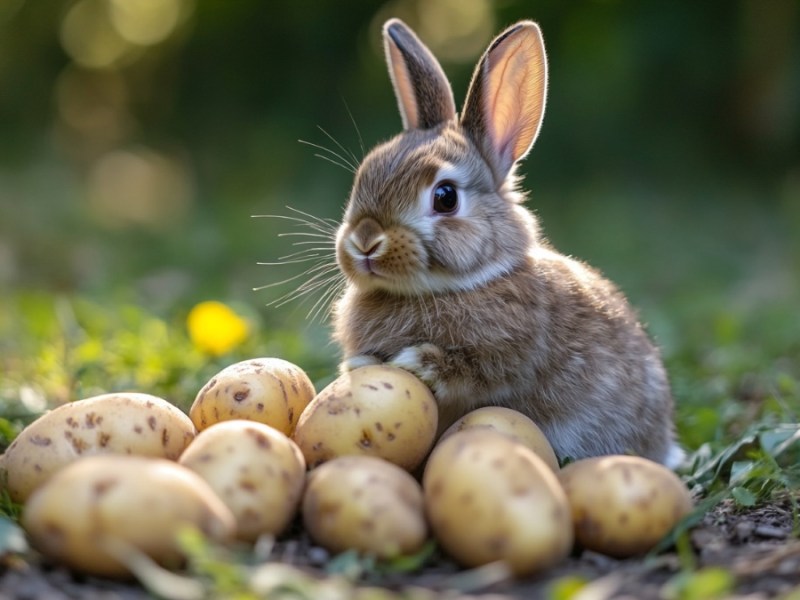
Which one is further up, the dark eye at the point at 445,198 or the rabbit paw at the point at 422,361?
the dark eye at the point at 445,198

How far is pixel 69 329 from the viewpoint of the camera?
4.74m

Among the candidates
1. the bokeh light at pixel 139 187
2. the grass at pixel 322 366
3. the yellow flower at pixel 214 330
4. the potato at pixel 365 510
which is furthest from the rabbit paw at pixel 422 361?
the bokeh light at pixel 139 187

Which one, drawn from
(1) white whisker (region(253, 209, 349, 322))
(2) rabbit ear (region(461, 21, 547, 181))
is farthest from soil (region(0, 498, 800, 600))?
(2) rabbit ear (region(461, 21, 547, 181))

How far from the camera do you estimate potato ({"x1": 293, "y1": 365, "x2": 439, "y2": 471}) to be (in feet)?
9.26

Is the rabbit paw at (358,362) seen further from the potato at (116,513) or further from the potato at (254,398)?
the potato at (116,513)

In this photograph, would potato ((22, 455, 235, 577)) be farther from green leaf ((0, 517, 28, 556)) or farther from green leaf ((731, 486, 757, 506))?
green leaf ((731, 486, 757, 506))

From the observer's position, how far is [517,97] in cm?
386

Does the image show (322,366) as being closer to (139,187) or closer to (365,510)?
(365,510)

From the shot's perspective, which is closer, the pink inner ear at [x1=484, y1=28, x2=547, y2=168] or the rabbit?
the rabbit

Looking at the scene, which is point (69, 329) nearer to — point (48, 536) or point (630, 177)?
point (48, 536)

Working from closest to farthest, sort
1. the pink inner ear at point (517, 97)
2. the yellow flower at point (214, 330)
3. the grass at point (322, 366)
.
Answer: the grass at point (322, 366), the pink inner ear at point (517, 97), the yellow flower at point (214, 330)

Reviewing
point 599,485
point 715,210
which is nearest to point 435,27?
point 715,210

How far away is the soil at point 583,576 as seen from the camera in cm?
229

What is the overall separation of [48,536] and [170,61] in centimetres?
795
